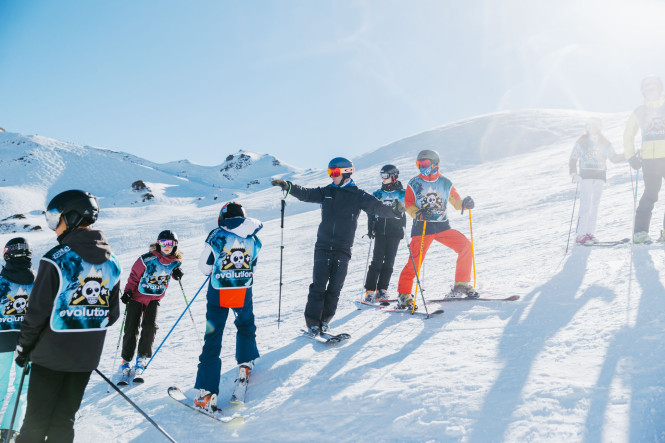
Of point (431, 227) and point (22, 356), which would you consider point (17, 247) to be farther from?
point (431, 227)

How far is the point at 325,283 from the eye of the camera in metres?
5.41

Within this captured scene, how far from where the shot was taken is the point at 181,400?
4121 millimetres

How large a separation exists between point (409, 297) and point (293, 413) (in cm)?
296

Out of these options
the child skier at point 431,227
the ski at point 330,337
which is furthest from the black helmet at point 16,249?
the child skier at point 431,227

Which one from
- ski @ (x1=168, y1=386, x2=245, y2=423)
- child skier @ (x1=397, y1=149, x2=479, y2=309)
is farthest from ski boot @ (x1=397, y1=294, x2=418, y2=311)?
ski @ (x1=168, y1=386, x2=245, y2=423)

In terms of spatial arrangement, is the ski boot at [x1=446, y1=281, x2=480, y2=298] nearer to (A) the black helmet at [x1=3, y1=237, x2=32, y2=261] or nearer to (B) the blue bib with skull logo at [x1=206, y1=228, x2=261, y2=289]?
(B) the blue bib with skull logo at [x1=206, y1=228, x2=261, y2=289]

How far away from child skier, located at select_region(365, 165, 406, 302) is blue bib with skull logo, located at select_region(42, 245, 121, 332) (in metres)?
4.51

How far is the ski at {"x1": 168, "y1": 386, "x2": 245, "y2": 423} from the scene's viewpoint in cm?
361

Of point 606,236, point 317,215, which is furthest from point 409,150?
point 606,236

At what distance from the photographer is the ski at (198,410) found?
361 centimetres

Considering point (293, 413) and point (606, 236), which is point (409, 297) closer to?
point (293, 413)

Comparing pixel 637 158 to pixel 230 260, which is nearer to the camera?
pixel 230 260

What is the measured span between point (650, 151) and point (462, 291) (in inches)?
177

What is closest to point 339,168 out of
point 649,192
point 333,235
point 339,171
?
point 339,171
